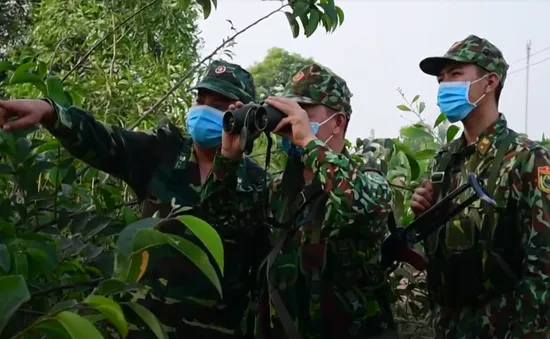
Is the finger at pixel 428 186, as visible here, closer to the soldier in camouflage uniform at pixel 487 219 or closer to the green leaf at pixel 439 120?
the soldier in camouflage uniform at pixel 487 219

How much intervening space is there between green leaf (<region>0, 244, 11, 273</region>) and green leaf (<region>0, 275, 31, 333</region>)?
29cm

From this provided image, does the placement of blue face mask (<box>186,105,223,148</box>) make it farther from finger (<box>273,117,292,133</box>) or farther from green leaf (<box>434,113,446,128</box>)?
green leaf (<box>434,113,446,128</box>)

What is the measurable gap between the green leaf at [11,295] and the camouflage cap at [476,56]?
→ 1479 mm

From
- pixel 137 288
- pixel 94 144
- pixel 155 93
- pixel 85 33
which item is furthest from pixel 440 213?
pixel 85 33

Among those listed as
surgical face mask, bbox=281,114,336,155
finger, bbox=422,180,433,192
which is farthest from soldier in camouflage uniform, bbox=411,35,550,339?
surgical face mask, bbox=281,114,336,155

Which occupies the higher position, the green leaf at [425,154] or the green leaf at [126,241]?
the green leaf at [425,154]

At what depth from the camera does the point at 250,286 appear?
2.03m

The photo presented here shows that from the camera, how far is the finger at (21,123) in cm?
158

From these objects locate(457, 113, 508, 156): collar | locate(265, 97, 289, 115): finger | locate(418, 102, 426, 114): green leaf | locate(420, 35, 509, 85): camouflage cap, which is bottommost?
locate(265, 97, 289, 115): finger

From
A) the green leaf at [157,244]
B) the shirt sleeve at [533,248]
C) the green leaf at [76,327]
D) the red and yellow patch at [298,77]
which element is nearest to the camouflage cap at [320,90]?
the red and yellow patch at [298,77]

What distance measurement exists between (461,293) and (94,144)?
0.95 metres

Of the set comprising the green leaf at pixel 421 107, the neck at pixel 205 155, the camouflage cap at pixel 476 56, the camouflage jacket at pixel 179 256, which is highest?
the green leaf at pixel 421 107

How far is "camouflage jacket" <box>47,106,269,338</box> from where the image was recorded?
197 centimetres

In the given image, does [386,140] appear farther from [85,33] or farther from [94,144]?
[85,33]
